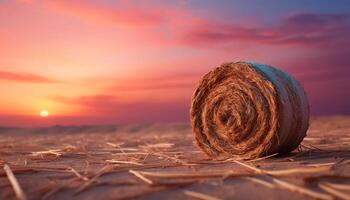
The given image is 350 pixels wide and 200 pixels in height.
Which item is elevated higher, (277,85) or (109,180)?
(277,85)

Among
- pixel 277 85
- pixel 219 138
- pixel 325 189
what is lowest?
pixel 325 189

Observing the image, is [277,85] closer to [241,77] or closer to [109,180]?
[241,77]

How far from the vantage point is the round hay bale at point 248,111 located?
5582mm

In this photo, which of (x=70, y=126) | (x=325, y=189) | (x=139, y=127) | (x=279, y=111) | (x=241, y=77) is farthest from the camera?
(x=70, y=126)

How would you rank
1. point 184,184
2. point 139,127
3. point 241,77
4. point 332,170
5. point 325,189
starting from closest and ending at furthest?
point 325,189
point 184,184
point 332,170
point 241,77
point 139,127

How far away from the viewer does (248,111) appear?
5.82 meters

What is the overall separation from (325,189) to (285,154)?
262cm

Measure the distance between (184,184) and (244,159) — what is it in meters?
2.17

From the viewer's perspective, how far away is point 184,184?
368 centimetres

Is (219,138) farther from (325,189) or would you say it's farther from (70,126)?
(70,126)

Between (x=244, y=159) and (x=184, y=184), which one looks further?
(x=244, y=159)

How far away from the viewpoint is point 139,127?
90.0 feet

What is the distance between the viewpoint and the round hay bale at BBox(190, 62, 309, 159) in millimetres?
5582

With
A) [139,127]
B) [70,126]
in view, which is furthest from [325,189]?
[70,126]
